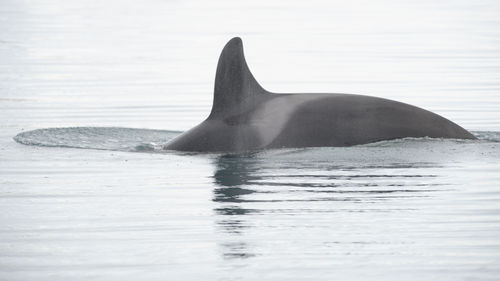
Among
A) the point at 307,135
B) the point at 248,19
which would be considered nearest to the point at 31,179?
the point at 307,135

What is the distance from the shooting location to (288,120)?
1722 cm

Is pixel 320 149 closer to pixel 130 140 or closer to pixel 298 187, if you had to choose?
pixel 298 187

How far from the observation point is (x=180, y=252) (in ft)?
36.8

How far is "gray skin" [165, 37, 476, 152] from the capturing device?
56.3 ft

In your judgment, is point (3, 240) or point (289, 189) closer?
point (3, 240)

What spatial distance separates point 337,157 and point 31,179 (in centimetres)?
370

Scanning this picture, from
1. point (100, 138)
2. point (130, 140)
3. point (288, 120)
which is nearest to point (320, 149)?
point (288, 120)

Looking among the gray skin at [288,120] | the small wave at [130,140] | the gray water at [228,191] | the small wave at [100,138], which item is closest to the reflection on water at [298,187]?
the gray water at [228,191]

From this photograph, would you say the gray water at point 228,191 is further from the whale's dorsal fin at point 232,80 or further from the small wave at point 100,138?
the whale's dorsal fin at point 232,80

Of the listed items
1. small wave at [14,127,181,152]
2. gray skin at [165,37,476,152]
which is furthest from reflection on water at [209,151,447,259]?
small wave at [14,127,181,152]

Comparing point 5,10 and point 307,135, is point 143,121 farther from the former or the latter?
point 5,10

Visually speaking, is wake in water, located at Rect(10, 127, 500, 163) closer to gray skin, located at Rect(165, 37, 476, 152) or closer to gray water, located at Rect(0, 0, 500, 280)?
gray water, located at Rect(0, 0, 500, 280)

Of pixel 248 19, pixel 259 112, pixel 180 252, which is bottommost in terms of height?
pixel 180 252

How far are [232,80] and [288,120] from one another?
88cm
